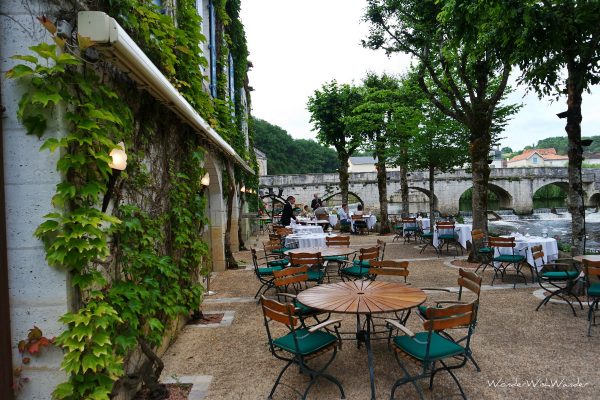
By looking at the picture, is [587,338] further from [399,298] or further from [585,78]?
[585,78]

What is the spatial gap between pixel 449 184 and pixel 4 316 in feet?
108

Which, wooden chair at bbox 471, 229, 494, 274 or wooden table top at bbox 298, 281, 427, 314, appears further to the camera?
wooden chair at bbox 471, 229, 494, 274

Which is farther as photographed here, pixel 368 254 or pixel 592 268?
pixel 368 254

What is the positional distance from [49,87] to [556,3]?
255 inches

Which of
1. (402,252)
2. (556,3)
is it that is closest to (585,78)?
(556,3)

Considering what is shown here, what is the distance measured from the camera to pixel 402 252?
1098 cm

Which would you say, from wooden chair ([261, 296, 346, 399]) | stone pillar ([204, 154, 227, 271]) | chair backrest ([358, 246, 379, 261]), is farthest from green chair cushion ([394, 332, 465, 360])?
stone pillar ([204, 154, 227, 271])

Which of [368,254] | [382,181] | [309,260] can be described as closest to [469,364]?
[368,254]

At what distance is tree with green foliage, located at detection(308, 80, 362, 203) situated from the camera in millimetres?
18031

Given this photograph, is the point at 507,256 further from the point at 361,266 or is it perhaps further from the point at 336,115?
the point at 336,115

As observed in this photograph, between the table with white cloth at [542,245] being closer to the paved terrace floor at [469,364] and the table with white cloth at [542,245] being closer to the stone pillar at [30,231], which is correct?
the paved terrace floor at [469,364]

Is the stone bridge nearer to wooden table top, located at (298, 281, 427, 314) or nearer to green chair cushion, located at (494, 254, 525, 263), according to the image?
green chair cushion, located at (494, 254, 525, 263)

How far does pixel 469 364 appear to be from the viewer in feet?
11.8

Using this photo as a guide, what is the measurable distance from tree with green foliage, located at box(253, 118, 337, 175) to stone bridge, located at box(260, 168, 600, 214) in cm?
1996
